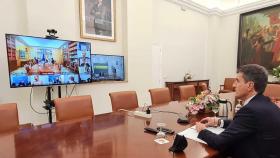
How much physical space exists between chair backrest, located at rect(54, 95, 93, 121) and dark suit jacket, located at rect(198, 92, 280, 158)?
1.35m

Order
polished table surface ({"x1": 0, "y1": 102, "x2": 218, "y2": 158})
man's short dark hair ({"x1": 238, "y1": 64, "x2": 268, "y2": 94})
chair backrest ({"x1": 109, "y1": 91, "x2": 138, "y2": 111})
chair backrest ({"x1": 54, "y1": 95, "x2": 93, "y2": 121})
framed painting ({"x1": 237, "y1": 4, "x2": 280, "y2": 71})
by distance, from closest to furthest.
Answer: polished table surface ({"x1": 0, "y1": 102, "x2": 218, "y2": 158}), man's short dark hair ({"x1": 238, "y1": 64, "x2": 268, "y2": 94}), chair backrest ({"x1": 54, "y1": 95, "x2": 93, "y2": 121}), chair backrest ({"x1": 109, "y1": 91, "x2": 138, "y2": 111}), framed painting ({"x1": 237, "y1": 4, "x2": 280, "y2": 71})

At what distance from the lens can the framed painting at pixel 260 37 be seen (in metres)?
5.58

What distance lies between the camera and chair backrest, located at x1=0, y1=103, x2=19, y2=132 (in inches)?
Answer: 66.8

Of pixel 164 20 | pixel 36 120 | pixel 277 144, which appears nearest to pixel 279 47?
pixel 164 20

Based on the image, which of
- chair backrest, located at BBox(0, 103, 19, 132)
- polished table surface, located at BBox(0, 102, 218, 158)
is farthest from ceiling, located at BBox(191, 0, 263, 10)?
chair backrest, located at BBox(0, 103, 19, 132)

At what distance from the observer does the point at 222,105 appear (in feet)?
6.36

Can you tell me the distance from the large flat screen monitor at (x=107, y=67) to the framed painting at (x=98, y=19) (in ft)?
1.38

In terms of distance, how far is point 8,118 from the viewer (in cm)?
172

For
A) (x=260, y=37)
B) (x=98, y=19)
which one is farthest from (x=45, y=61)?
(x=260, y=37)

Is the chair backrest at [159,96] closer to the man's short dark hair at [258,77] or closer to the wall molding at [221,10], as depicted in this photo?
the man's short dark hair at [258,77]

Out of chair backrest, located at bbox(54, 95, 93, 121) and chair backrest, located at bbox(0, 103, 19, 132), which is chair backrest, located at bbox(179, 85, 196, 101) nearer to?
chair backrest, located at bbox(54, 95, 93, 121)

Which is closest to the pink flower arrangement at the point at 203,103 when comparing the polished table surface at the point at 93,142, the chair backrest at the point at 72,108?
the polished table surface at the point at 93,142

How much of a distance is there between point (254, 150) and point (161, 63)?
4.42 metres

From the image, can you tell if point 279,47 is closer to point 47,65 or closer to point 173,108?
point 173,108
